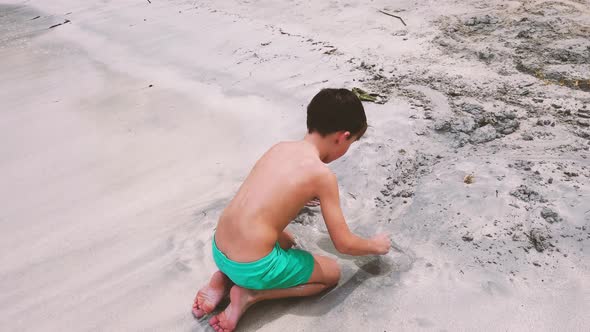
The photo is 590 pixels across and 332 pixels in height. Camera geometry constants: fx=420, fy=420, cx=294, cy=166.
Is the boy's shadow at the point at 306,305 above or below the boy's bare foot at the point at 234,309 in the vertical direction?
below

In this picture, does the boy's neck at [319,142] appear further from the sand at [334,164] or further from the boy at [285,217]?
the sand at [334,164]

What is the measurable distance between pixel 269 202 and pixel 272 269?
26 centimetres

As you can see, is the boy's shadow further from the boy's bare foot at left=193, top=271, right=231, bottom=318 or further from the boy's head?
the boy's head

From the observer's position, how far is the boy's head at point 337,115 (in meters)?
1.64

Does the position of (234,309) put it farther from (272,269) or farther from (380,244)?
(380,244)

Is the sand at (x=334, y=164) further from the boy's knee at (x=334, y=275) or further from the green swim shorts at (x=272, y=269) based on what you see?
the green swim shorts at (x=272, y=269)

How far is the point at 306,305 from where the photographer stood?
69.5 inches

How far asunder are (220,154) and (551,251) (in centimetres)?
205

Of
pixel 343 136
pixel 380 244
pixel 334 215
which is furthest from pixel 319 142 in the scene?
pixel 380 244

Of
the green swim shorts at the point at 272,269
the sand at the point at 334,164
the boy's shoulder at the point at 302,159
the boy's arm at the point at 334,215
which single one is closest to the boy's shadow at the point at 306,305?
the sand at the point at 334,164

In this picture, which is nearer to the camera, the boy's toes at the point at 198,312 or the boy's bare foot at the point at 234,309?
the boy's bare foot at the point at 234,309

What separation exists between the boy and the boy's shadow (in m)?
0.06

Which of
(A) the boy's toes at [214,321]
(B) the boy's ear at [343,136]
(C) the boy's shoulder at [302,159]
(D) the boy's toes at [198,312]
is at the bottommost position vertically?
(D) the boy's toes at [198,312]

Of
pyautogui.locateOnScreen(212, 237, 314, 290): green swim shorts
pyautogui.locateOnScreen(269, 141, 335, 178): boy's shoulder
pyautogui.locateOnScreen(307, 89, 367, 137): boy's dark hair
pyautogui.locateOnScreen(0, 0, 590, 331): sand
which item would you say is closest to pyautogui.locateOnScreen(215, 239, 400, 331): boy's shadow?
pyautogui.locateOnScreen(0, 0, 590, 331): sand
